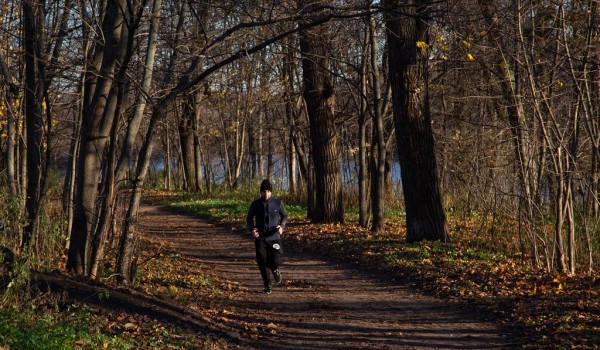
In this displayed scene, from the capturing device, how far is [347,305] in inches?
438

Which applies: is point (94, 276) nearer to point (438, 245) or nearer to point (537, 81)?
point (438, 245)

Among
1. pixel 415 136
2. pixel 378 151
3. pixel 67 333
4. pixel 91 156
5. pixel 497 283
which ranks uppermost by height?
pixel 415 136

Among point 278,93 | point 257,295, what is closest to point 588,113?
point 257,295

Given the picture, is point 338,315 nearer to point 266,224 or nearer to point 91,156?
point 266,224

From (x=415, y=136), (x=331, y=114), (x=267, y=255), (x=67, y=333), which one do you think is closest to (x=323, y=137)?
(x=331, y=114)

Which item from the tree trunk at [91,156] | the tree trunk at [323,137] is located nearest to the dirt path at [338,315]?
the tree trunk at [91,156]

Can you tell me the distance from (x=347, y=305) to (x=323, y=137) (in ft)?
32.9

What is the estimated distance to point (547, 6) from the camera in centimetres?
1373

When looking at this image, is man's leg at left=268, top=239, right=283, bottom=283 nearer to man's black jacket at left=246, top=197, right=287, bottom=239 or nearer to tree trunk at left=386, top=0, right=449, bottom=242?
man's black jacket at left=246, top=197, right=287, bottom=239

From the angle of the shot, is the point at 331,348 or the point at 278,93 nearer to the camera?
the point at 331,348

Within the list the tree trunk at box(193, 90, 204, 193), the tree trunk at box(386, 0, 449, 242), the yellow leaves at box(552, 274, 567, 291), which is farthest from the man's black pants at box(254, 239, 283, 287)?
the tree trunk at box(193, 90, 204, 193)

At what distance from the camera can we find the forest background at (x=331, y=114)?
10445 millimetres

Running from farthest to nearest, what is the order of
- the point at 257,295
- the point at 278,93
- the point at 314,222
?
the point at 278,93 < the point at 314,222 < the point at 257,295

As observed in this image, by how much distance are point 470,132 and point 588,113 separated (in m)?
9.38
